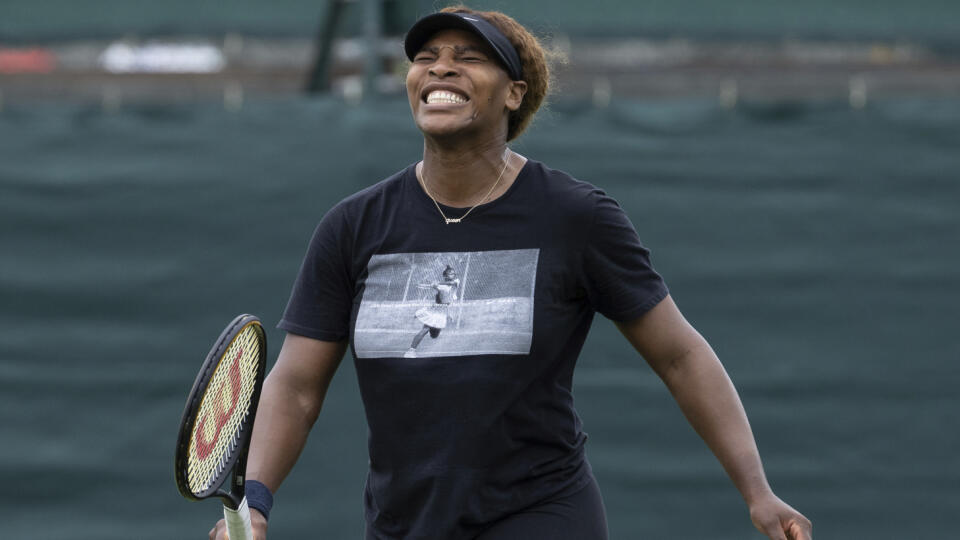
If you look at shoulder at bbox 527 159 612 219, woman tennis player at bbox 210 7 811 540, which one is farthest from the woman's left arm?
shoulder at bbox 527 159 612 219

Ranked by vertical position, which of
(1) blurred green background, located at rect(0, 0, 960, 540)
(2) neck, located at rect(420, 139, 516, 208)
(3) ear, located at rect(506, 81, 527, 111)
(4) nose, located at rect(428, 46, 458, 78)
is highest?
(4) nose, located at rect(428, 46, 458, 78)

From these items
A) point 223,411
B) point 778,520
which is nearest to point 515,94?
point 223,411

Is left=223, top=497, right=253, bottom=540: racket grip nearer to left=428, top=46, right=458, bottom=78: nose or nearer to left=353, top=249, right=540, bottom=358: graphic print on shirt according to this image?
left=353, top=249, right=540, bottom=358: graphic print on shirt

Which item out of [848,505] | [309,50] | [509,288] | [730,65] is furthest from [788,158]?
[509,288]

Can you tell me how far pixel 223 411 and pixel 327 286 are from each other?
0.39 meters

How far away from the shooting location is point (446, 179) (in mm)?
2795

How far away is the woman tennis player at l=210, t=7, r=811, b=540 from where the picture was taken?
264cm

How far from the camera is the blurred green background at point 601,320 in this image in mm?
4781

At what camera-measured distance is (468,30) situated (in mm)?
2760

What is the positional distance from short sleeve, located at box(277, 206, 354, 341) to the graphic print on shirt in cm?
12

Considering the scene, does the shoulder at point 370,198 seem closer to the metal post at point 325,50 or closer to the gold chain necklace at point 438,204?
the gold chain necklace at point 438,204

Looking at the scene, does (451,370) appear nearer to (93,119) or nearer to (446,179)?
(446,179)

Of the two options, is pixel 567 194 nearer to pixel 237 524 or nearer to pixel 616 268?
pixel 616 268

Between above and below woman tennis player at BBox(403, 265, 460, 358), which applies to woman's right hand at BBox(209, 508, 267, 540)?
below
